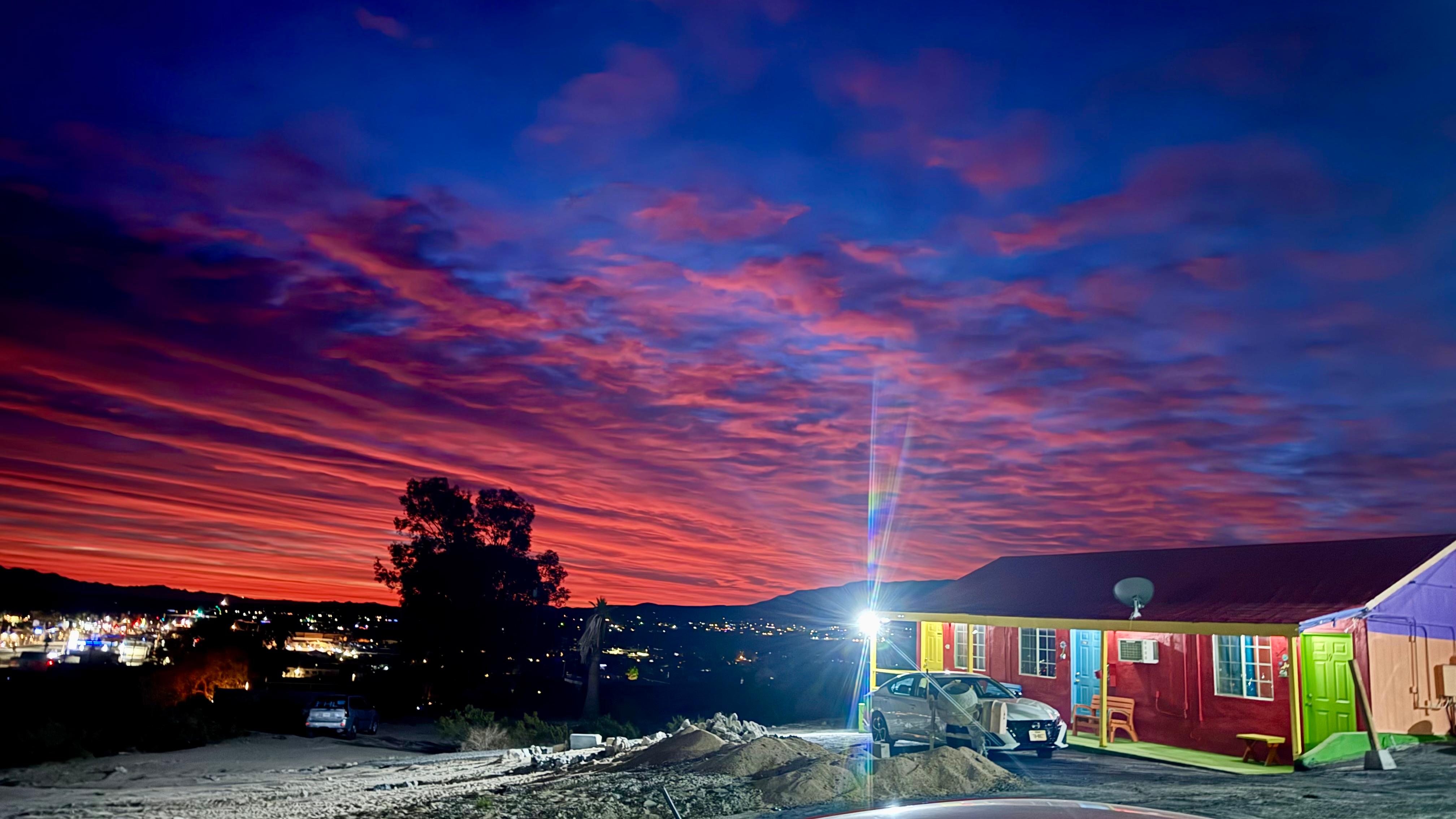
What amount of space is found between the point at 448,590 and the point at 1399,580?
43403 millimetres

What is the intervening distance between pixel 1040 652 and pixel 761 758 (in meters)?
9.26

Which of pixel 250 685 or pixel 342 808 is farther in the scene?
pixel 250 685

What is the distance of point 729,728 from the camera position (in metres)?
23.4

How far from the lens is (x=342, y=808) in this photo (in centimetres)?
1727

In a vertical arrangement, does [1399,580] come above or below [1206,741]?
above

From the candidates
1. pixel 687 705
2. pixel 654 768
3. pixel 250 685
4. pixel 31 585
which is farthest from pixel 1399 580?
pixel 31 585

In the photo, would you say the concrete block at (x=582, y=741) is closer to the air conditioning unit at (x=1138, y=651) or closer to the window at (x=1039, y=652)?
the window at (x=1039, y=652)

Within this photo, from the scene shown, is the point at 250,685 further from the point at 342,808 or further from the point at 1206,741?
the point at 1206,741

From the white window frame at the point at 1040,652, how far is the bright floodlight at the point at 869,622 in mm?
3238

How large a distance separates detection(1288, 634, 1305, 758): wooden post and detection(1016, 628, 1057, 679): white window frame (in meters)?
5.92

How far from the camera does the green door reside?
17.8 metres

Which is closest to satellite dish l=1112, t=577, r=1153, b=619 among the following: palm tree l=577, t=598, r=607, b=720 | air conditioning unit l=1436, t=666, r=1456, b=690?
air conditioning unit l=1436, t=666, r=1456, b=690

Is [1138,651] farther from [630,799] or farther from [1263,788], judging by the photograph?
[630,799]

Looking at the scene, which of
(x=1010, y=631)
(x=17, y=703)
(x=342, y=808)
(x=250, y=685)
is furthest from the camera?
(x=250, y=685)
